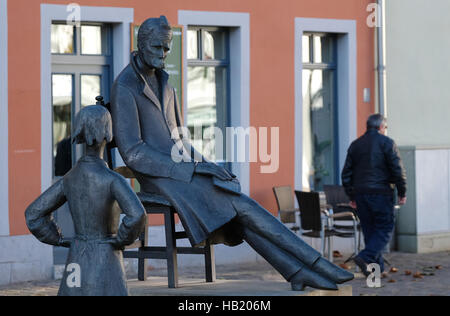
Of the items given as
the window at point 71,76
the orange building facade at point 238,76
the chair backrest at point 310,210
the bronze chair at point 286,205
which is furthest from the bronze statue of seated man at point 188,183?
the bronze chair at point 286,205

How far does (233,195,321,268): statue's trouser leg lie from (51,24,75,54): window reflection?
19.3ft

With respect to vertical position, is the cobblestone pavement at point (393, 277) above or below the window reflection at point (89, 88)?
below

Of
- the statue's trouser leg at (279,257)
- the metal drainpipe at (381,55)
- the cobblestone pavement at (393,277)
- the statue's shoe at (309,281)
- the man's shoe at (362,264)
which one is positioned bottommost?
the cobblestone pavement at (393,277)

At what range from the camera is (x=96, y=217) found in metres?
5.65

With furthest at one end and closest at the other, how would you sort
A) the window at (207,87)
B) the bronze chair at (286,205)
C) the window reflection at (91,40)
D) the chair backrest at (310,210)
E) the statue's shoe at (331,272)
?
the window at (207,87) → the bronze chair at (286,205) → the window reflection at (91,40) → the chair backrest at (310,210) → the statue's shoe at (331,272)

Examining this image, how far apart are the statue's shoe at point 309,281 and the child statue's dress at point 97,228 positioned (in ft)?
5.16

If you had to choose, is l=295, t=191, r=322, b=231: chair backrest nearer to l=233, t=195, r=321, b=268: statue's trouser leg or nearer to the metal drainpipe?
the metal drainpipe

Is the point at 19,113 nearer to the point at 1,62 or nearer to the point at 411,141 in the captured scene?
the point at 1,62

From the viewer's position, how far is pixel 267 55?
44.3 ft

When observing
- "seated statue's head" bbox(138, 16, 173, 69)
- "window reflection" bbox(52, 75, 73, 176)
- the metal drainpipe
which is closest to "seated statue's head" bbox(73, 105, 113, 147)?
"seated statue's head" bbox(138, 16, 173, 69)

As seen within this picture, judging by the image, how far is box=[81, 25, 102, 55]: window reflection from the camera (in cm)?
1241

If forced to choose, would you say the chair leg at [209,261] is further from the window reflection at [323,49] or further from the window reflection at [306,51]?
the window reflection at [323,49]

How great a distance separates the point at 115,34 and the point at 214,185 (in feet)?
19.4

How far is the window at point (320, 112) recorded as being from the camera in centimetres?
1437
